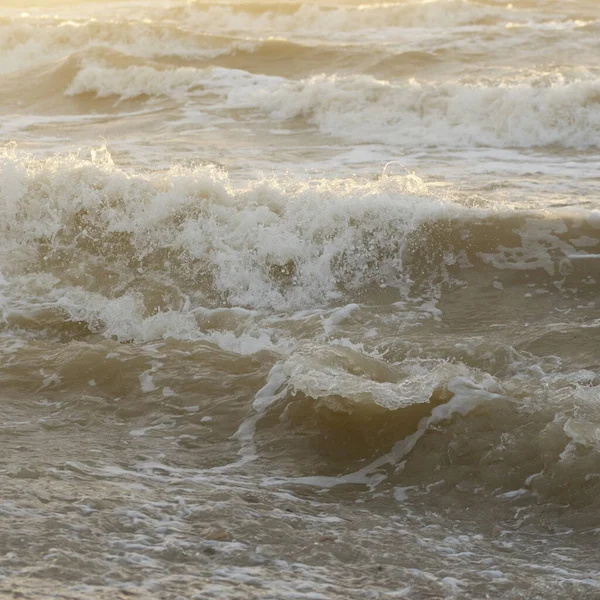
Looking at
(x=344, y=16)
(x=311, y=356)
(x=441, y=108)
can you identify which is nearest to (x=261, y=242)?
(x=311, y=356)

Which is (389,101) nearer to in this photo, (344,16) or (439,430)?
(439,430)

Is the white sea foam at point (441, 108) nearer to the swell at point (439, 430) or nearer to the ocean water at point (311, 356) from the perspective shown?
the ocean water at point (311, 356)

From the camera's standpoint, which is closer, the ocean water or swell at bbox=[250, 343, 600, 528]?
the ocean water

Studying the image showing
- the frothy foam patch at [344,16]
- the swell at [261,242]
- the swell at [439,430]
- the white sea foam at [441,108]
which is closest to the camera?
the swell at [439,430]

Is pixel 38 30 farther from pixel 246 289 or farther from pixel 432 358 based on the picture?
pixel 432 358

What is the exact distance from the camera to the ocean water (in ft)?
12.9

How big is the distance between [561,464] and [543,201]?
17.6 feet

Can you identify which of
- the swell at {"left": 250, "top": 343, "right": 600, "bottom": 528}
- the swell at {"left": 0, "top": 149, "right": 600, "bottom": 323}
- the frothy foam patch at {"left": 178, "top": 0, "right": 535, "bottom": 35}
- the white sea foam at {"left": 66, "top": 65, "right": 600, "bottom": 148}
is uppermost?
the frothy foam patch at {"left": 178, "top": 0, "right": 535, "bottom": 35}

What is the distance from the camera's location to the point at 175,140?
45.1 ft

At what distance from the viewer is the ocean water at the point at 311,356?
3941mm

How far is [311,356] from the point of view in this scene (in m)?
5.75

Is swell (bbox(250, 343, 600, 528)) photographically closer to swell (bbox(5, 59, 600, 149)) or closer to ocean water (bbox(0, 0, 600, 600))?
ocean water (bbox(0, 0, 600, 600))

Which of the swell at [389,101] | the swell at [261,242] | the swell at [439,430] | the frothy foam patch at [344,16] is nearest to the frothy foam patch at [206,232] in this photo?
the swell at [261,242]

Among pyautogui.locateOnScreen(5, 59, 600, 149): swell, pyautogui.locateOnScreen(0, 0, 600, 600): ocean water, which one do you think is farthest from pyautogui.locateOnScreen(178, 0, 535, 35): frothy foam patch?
pyautogui.locateOnScreen(0, 0, 600, 600): ocean water
